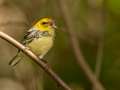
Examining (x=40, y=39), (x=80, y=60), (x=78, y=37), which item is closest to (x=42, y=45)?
(x=40, y=39)

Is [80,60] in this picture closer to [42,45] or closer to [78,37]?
[42,45]

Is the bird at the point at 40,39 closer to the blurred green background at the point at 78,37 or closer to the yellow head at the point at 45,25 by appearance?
the yellow head at the point at 45,25

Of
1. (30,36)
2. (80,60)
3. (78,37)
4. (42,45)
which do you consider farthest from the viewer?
(78,37)

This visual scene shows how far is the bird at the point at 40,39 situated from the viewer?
2996 millimetres

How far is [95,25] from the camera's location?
4477 millimetres

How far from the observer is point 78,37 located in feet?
13.0

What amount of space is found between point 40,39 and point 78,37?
922mm

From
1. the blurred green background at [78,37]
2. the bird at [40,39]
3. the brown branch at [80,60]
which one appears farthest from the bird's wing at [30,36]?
the blurred green background at [78,37]

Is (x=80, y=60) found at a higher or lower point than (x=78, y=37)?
higher

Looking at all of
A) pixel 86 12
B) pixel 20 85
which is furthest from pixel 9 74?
pixel 86 12

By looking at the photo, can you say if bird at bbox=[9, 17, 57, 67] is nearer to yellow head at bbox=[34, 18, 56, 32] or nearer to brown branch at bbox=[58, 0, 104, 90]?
yellow head at bbox=[34, 18, 56, 32]

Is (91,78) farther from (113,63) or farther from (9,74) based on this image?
(9,74)

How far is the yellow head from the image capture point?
301 centimetres

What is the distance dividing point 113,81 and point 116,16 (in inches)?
20.4
